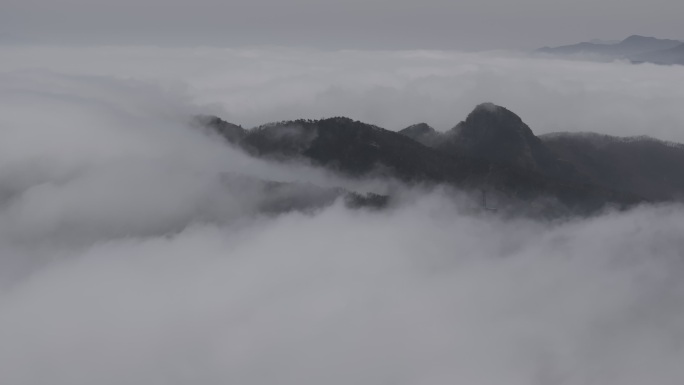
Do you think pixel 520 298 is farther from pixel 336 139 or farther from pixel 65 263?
pixel 65 263

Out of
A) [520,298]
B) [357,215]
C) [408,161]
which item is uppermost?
[408,161]

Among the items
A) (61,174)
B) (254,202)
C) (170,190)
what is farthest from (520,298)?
(61,174)

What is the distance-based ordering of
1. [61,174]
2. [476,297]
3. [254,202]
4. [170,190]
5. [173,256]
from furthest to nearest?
[61,174] < [170,190] < [254,202] < [173,256] < [476,297]

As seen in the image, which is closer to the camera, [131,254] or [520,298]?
[520,298]

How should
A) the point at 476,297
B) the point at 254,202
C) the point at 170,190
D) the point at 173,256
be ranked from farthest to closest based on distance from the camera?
the point at 170,190
the point at 254,202
the point at 173,256
the point at 476,297

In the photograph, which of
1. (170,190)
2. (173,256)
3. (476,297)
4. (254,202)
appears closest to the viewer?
(476,297)

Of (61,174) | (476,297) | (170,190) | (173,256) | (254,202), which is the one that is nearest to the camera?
(476,297)

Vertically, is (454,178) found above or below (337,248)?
above

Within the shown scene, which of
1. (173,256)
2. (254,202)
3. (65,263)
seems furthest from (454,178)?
(65,263)

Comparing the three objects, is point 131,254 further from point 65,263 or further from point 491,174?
point 491,174
